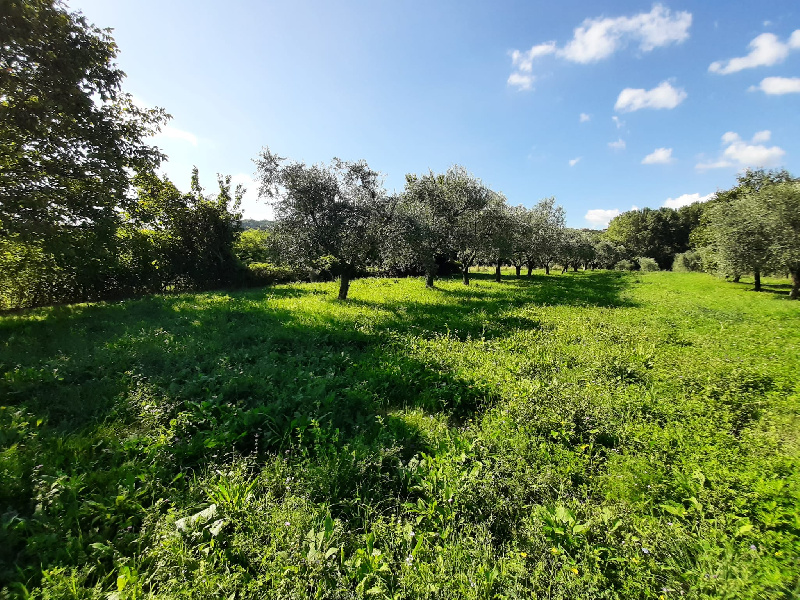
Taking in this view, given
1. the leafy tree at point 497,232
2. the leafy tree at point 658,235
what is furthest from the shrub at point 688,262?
the leafy tree at point 497,232

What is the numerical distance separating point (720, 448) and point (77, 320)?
20.0m

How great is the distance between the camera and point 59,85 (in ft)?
39.8

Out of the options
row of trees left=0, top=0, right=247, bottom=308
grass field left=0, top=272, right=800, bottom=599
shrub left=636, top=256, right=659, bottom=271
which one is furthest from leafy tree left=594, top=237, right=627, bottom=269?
row of trees left=0, top=0, right=247, bottom=308

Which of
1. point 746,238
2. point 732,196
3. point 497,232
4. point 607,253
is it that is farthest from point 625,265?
point 497,232

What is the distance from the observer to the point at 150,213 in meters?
18.6

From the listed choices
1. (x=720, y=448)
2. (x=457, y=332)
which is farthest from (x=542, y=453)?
(x=457, y=332)

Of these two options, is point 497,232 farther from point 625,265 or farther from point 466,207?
point 625,265

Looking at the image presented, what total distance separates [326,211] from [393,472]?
52.4ft

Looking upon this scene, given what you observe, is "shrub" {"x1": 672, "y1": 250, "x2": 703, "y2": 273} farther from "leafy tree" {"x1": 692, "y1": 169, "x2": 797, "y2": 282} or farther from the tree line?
the tree line

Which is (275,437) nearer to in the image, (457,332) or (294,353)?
→ (294,353)

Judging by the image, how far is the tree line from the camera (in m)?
12.1

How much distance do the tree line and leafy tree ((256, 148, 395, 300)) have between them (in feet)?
0.23

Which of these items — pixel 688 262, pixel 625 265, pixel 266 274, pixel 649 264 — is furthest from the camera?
pixel 625 265

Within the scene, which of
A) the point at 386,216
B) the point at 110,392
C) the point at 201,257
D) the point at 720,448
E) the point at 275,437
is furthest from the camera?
the point at 201,257
